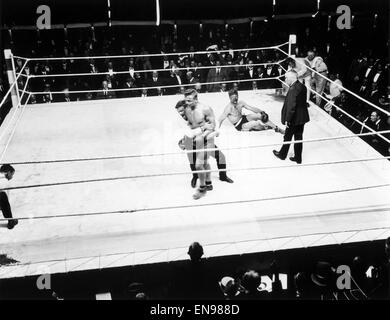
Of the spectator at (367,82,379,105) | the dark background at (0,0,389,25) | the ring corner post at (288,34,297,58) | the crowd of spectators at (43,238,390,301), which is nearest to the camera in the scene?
the crowd of spectators at (43,238,390,301)

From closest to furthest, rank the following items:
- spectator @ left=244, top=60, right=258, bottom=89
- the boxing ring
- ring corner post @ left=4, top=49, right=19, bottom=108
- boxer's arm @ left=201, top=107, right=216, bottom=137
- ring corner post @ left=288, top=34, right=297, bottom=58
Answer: the boxing ring → boxer's arm @ left=201, top=107, right=216, bottom=137 → ring corner post @ left=4, top=49, right=19, bottom=108 → ring corner post @ left=288, top=34, right=297, bottom=58 → spectator @ left=244, top=60, right=258, bottom=89

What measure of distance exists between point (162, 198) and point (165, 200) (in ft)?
0.18

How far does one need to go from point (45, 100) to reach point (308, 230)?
7.01m

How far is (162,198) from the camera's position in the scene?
14.0 feet

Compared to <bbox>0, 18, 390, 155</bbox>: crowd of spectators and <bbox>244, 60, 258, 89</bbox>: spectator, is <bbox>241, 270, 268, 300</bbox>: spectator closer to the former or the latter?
<bbox>0, 18, 390, 155</bbox>: crowd of spectators

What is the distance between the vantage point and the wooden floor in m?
3.59

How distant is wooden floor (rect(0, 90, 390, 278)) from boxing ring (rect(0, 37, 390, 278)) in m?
0.01

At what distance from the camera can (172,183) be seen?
4602 millimetres

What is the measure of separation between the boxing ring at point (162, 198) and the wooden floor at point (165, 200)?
1 cm

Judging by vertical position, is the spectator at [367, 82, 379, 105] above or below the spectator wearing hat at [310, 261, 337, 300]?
above

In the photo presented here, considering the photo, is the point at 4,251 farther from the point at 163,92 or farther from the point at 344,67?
the point at 344,67

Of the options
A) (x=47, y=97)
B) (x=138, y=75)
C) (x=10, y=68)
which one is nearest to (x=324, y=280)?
(x=10, y=68)

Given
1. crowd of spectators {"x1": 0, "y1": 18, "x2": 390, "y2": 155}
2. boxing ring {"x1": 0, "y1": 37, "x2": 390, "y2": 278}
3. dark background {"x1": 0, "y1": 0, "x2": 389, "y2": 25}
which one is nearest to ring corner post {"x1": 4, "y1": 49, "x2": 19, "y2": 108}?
boxing ring {"x1": 0, "y1": 37, "x2": 390, "y2": 278}
